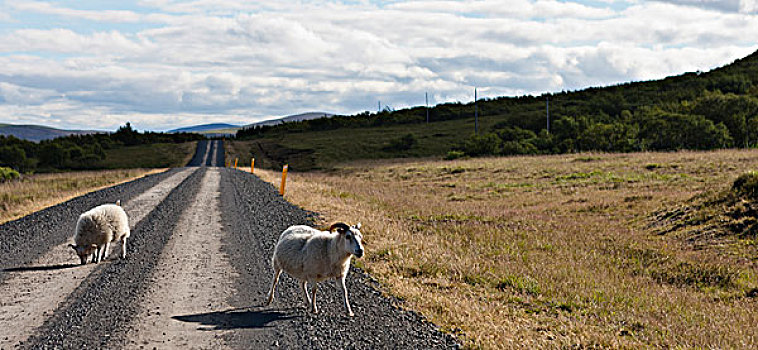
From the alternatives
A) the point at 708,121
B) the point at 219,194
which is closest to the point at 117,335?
the point at 219,194

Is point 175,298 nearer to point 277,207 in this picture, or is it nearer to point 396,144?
point 277,207

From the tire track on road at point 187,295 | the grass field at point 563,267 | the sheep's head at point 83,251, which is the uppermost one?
the sheep's head at point 83,251

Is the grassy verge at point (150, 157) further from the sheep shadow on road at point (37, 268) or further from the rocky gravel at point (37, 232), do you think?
the sheep shadow on road at point (37, 268)

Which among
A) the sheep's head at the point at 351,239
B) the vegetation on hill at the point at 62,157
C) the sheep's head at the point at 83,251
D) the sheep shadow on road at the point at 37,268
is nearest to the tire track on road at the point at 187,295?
the sheep's head at the point at 83,251

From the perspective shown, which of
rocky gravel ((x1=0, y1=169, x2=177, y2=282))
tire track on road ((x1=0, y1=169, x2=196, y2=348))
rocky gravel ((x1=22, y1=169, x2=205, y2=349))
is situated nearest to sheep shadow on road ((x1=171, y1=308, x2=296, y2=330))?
rocky gravel ((x1=22, y1=169, x2=205, y2=349))

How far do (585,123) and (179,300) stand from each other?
68646 mm

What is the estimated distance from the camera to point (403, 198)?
29.7 metres

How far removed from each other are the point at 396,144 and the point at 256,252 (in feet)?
254

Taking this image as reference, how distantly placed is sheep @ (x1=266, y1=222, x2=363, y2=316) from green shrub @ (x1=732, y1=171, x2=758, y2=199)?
603 inches

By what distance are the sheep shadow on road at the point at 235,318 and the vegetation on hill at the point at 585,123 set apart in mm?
60561

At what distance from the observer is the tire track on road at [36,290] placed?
28.4 ft

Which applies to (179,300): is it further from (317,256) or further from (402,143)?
(402,143)

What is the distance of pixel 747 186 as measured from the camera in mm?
19172

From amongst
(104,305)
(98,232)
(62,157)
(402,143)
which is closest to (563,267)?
(104,305)
